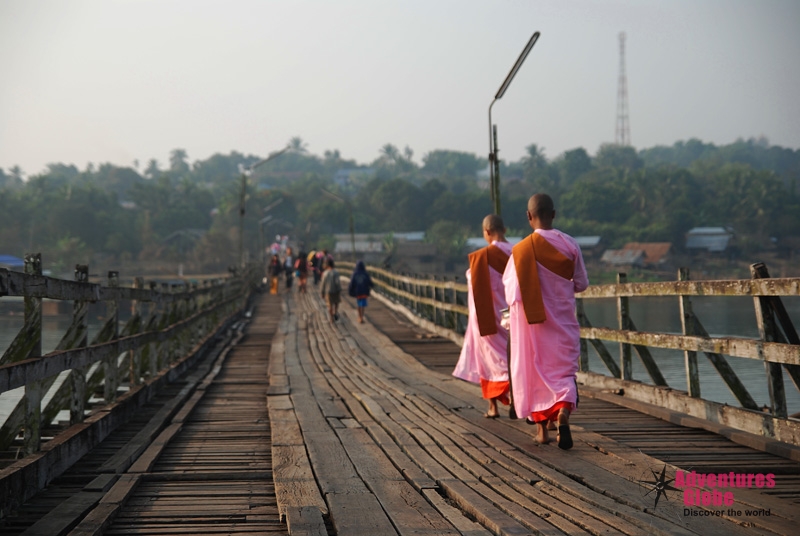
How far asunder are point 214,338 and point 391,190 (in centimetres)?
10001

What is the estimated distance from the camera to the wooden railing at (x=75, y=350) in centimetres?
539

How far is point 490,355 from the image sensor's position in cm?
Result: 851

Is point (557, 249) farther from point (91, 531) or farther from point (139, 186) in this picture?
point (139, 186)

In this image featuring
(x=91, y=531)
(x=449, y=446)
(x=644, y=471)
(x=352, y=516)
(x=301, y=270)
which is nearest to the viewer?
(x=91, y=531)

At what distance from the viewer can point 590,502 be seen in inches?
192

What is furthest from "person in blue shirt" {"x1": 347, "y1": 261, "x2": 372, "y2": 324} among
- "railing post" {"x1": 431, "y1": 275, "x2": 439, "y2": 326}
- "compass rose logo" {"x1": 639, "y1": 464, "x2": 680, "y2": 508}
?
"compass rose logo" {"x1": 639, "y1": 464, "x2": 680, "y2": 508}

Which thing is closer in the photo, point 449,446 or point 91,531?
point 91,531

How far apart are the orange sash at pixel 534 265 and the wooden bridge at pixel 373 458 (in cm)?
98

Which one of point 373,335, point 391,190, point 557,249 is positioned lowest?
point 373,335

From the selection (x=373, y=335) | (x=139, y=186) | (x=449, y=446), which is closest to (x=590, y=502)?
(x=449, y=446)

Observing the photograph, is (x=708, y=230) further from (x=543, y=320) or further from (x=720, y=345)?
(x=543, y=320)

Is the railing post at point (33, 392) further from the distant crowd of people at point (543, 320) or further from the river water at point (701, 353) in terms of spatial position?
the river water at point (701, 353)

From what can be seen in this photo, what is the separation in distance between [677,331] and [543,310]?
36.9 metres

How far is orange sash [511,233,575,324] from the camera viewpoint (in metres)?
7.14
